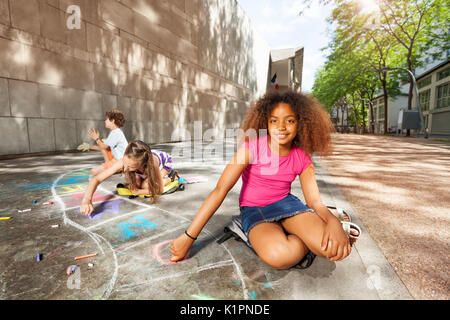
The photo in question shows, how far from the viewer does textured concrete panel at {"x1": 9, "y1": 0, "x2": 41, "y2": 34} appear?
5887 millimetres

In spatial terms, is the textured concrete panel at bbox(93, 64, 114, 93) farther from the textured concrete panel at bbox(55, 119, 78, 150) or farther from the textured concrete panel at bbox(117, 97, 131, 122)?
the textured concrete panel at bbox(55, 119, 78, 150)

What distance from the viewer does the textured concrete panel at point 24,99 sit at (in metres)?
6.04

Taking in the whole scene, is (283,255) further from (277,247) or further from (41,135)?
(41,135)

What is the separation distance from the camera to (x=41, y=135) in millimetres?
6664

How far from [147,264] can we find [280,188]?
1.15m

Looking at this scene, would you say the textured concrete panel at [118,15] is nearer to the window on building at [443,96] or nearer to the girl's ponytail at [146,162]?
the girl's ponytail at [146,162]

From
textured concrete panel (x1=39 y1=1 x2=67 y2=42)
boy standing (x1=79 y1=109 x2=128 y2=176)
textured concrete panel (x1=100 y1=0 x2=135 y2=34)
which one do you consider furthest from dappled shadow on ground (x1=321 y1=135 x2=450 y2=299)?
textured concrete panel (x1=100 y1=0 x2=135 y2=34)

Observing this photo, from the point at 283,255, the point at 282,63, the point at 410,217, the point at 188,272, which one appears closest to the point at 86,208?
the point at 188,272

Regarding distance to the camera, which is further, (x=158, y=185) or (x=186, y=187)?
(x=186, y=187)

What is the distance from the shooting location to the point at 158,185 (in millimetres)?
3082
